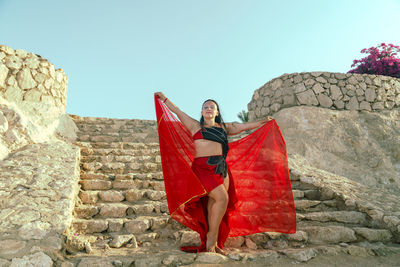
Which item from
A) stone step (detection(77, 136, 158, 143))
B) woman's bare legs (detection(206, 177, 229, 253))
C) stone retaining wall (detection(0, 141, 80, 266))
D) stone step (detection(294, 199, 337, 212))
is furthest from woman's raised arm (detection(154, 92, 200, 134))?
stone step (detection(77, 136, 158, 143))

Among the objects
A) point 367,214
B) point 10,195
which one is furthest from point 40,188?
point 367,214

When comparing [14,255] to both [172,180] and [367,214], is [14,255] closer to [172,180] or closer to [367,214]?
[172,180]

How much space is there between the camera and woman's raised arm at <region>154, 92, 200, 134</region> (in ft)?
8.97

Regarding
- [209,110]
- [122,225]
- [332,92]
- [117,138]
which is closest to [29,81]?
[117,138]

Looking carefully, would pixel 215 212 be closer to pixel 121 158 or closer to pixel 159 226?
pixel 159 226

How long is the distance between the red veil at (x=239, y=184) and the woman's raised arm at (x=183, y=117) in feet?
0.38

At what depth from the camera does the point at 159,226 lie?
3.03 m

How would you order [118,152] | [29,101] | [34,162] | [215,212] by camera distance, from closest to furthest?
[215,212]
[34,162]
[118,152]
[29,101]

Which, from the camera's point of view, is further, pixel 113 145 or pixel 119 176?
pixel 113 145

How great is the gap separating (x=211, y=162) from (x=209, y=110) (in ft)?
1.75

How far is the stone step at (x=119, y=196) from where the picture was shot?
338 centimetres

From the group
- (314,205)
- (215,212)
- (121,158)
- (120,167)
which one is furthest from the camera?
(121,158)

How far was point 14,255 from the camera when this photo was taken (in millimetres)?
2068

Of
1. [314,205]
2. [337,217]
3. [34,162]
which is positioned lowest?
[337,217]
